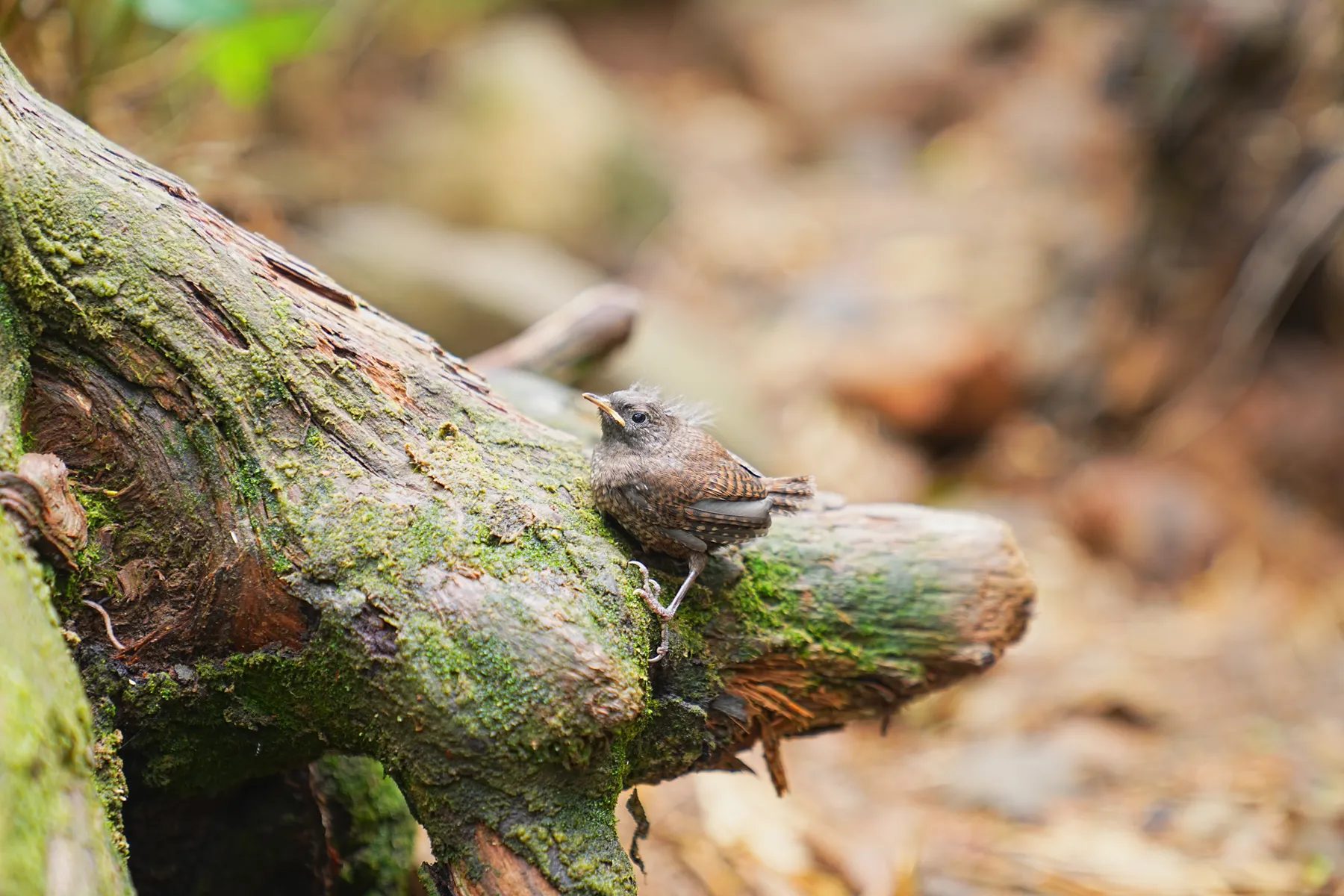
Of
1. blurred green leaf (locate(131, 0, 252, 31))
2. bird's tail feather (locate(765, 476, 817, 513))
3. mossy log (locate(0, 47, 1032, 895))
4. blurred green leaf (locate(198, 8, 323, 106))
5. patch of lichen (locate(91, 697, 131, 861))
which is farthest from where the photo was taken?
blurred green leaf (locate(198, 8, 323, 106))

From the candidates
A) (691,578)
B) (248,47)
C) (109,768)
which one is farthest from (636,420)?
(248,47)

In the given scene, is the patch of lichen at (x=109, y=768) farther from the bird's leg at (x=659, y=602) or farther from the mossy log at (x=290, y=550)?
the bird's leg at (x=659, y=602)

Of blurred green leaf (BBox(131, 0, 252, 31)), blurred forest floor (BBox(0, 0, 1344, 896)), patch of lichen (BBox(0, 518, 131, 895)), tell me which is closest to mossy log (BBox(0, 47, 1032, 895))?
patch of lichen (BBox(0, 518, 131, 895))

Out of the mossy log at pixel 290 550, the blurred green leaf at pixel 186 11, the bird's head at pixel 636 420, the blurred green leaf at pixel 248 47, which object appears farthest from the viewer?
the blurred green leaf at pixel 248 47

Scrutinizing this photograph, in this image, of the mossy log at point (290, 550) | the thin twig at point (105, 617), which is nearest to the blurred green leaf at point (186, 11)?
the mossy log at point (290, 550)

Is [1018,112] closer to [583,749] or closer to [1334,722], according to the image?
[1334,722]

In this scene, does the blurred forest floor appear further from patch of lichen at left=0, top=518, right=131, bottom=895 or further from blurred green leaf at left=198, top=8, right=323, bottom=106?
patch of lichen at left=0, top=518, right=131, bottom=895
